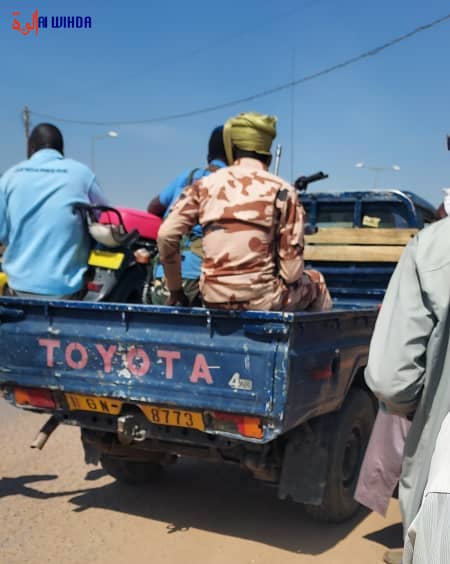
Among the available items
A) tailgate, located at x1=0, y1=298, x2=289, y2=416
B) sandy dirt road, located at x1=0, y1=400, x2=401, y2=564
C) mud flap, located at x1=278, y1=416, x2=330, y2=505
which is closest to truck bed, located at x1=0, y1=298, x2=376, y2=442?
tailgate, located at x1=0, y1=298, x2=289, y2=416

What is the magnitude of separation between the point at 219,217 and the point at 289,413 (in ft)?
3.52

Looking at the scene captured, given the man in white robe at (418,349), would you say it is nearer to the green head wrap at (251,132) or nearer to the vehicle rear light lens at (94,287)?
the green head wrap at (251,132)

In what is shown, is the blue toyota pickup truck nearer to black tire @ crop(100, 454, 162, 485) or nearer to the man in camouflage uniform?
the man in camouflage uniform

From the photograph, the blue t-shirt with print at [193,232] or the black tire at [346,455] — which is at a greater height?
the blue t-shirt with print at [193,232]

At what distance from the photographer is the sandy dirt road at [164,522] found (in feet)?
11.9

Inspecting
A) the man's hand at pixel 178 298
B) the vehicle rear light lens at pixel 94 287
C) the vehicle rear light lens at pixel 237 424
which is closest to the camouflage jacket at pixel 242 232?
the man's hand at pixel 178 298

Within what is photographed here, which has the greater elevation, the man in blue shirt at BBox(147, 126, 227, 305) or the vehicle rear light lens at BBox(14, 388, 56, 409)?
the man in blue shirt at BBox(147, 126, 227, 305)

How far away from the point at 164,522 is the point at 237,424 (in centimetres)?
120

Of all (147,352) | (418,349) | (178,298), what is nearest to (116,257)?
(178,298)

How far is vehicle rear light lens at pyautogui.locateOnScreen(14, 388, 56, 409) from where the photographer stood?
151 inches

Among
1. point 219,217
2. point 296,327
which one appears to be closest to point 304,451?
point 296,327

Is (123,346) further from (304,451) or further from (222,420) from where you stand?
(304,451)

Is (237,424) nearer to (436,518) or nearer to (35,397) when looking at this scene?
(35,397)

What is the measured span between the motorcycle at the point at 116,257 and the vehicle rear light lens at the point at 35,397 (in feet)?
2.28
